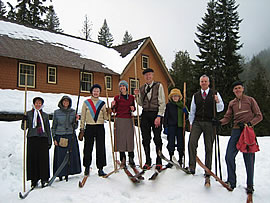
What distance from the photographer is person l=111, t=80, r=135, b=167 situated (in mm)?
4887

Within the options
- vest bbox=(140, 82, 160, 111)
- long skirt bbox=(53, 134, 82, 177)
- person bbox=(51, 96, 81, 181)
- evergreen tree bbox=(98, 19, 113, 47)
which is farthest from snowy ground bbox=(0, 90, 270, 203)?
evergreen tree bbox=(98, 19, 113, 47)

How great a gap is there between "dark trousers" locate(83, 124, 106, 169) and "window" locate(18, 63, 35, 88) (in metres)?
10.4

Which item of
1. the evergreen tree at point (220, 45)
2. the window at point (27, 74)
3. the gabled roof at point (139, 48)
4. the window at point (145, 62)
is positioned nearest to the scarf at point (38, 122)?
the window at point (27, 74)

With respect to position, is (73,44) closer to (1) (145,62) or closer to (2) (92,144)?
(1) (145,62)

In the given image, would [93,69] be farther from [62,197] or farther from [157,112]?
[62,197]

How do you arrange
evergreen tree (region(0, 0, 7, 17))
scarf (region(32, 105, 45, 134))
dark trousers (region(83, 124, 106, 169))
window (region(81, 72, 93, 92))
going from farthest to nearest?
evergreen tree (region(0, 0, 7, 17)), window (region(81, 72, 93, 92)), dark trousers (region(83, 124, 106, 169)), scarf (region(32, 105, 45, 134))

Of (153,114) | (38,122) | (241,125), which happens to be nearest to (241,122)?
(241,125)

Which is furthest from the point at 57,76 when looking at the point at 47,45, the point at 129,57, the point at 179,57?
the point at 179,57

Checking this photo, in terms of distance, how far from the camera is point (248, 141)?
12.4 ft

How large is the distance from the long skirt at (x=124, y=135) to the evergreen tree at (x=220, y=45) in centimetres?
2087

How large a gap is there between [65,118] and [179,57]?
33.1m

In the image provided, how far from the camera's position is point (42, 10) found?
24750mm

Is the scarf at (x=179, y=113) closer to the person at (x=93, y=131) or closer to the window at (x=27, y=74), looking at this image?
the person at (x=93, y=131)

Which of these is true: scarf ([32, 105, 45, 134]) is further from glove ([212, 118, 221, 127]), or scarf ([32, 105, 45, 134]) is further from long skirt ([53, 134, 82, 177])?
glove ([212, 118, 221, 127])
